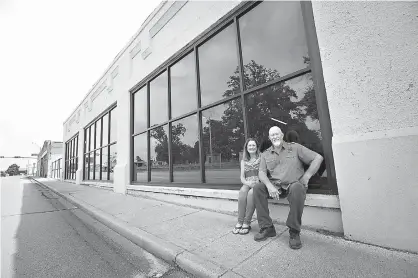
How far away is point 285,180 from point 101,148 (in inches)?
402

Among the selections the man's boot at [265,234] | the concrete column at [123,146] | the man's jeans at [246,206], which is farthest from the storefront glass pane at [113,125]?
the man's boot at [265,234]

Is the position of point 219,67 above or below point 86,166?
above

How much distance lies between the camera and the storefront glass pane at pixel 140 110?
6.96 metres

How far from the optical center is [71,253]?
8.84 feet

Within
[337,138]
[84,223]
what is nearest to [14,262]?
[84,223]

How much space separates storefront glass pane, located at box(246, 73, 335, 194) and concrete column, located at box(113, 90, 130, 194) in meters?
5.24

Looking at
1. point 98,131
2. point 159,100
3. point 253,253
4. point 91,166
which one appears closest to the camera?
point 253,253

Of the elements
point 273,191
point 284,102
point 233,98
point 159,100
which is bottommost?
point 273,191

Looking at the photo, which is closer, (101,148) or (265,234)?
(265,234)

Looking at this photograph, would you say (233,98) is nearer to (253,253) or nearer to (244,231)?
(244,231)

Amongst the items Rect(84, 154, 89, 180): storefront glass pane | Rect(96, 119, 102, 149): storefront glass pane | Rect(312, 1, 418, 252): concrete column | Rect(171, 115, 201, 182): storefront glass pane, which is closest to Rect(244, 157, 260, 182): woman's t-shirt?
Rect(312, 1, 418, 252): concrete column

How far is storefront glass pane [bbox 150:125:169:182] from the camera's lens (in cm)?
600

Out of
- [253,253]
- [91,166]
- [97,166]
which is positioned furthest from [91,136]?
→ [253,253]

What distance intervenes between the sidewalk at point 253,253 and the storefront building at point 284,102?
0.26 m
